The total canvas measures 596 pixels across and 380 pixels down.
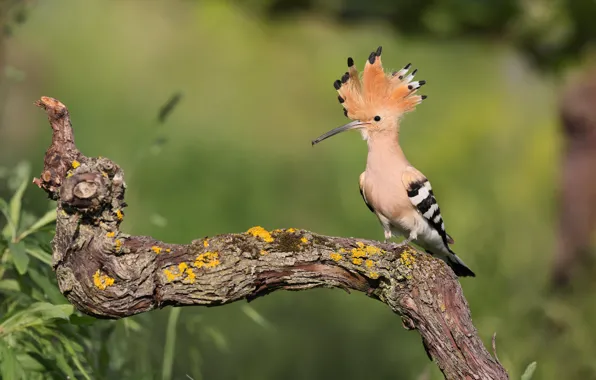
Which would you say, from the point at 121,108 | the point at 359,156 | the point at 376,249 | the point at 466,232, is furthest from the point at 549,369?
the point at 121,108

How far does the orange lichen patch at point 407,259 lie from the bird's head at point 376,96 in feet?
1.53

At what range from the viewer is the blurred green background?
627 cm

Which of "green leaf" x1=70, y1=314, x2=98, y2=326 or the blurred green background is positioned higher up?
the blurred green background

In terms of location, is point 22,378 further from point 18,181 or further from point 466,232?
point 466,232

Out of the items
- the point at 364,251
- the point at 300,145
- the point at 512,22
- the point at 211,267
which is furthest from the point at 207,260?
the point at 300,145

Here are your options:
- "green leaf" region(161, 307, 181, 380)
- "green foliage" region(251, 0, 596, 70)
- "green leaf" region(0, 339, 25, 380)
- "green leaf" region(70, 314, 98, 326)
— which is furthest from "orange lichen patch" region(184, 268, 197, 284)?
"green foliage" region(251, 0, 596, 70)

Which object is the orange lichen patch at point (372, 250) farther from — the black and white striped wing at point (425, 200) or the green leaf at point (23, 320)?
the green leaf at point (23, 320)

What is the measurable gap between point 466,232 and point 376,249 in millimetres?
4077

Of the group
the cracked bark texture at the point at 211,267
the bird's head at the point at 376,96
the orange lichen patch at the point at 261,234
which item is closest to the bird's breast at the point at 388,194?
the bird's head at the point at 376,96

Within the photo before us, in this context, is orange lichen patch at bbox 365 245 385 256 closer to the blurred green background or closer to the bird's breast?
the bird's breast

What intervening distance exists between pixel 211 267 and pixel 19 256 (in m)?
0.78

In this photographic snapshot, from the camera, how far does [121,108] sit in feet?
35.0

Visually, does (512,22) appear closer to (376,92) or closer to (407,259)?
(376,92)

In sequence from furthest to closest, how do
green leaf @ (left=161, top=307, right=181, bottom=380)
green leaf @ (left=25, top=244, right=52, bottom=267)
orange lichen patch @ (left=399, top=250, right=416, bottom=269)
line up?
green leaf @ (left=161, top=307, right=181, bottom=380) → green leaf @ (left=25, top=244, right=52, bottom=267) → orange lichen patch @ (left=399, top=250, right=416, bottom=269)
